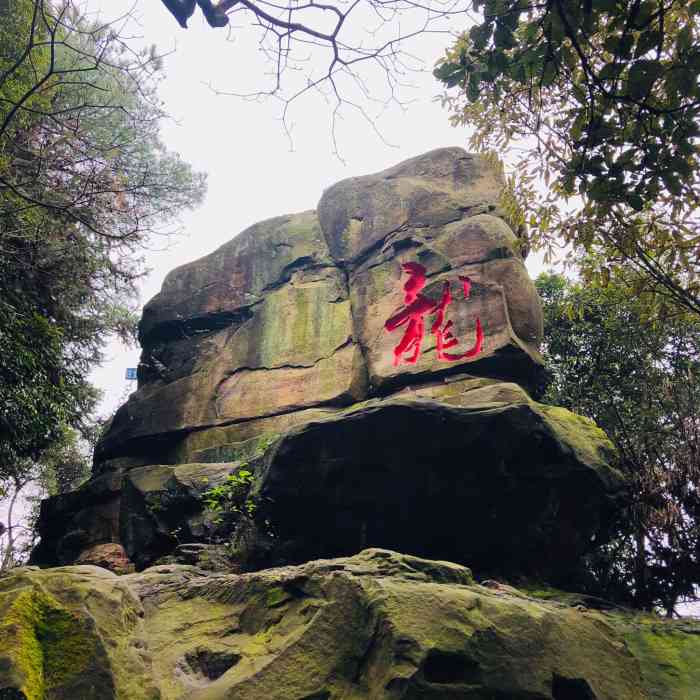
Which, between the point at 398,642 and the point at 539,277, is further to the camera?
the point at 539,277

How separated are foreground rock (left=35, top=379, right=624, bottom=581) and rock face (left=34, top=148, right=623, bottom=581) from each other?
2 cm

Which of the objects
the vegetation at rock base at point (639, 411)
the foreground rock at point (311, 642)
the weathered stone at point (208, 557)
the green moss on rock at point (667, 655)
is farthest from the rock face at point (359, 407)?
the foreground rock at point (311, 642)

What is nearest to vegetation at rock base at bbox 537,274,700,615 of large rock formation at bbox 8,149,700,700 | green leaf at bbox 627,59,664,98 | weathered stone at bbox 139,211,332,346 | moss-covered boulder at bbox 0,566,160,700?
large rock formation at bbox 8,149,700,700

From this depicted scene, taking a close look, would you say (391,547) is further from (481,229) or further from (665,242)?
(481,229)

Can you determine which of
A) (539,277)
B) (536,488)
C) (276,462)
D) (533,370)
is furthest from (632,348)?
(276,462)

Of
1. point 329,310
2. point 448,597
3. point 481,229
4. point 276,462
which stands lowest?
point 448,597

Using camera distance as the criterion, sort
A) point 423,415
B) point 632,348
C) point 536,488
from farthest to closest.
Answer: point 632,348
point 536,488
point 423,415

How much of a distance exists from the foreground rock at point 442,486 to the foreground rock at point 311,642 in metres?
1.68

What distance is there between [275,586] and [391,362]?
13.8ft

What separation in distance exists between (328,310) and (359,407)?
3337 mm

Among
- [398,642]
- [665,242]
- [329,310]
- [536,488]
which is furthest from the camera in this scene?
[329,310]

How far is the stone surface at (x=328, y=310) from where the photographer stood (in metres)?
7.30

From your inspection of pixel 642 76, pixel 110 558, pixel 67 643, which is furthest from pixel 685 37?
pixel 110 558

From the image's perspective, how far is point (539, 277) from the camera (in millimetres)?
11742
